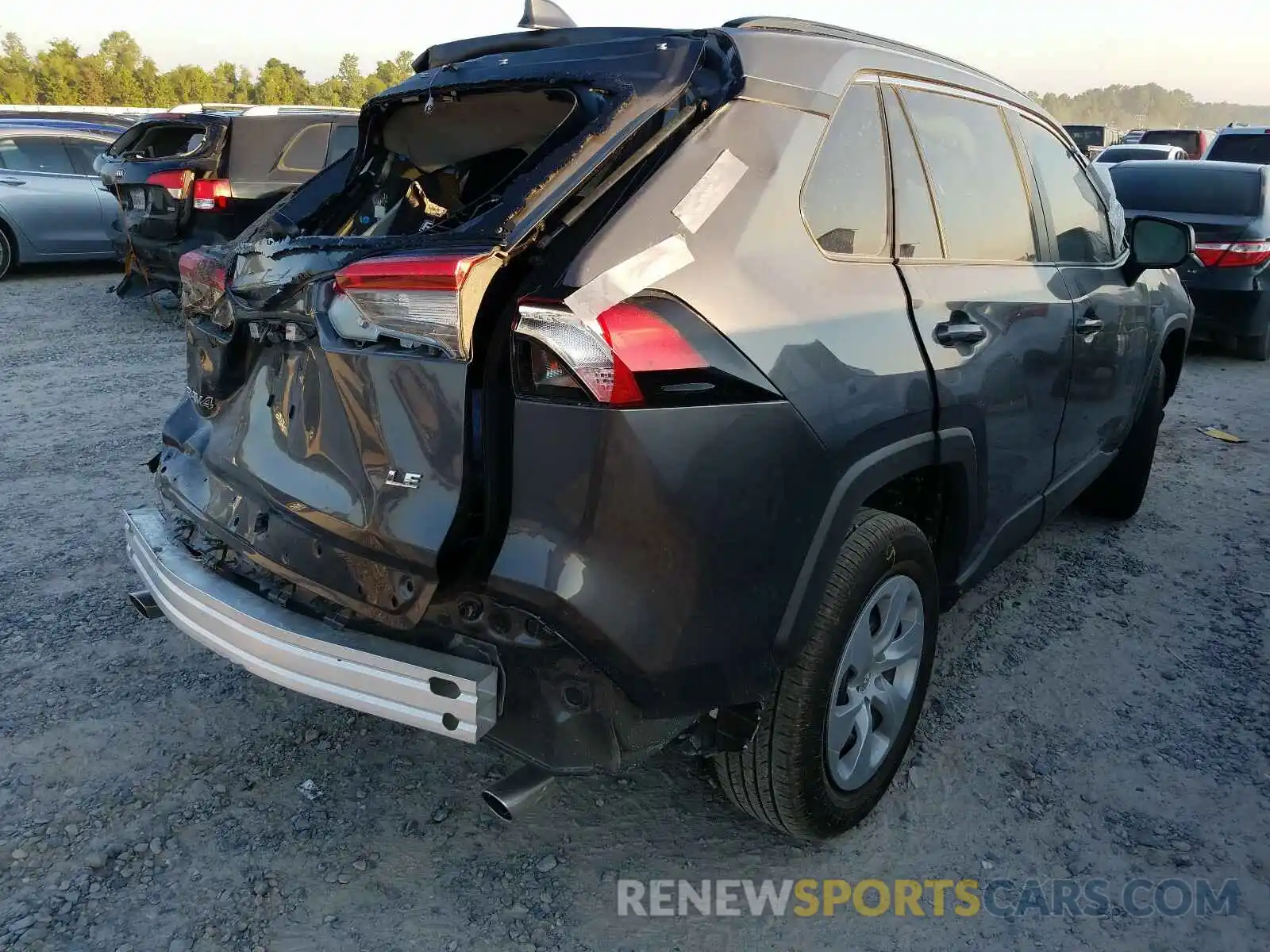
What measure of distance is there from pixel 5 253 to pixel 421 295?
1103 centimetres

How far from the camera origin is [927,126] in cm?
264

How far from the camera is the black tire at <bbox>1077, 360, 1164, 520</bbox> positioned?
14.2 feet

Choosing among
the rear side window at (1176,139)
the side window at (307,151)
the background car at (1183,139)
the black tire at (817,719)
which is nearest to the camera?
the black tire at (817,719)

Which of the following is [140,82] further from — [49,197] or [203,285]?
[203,285]

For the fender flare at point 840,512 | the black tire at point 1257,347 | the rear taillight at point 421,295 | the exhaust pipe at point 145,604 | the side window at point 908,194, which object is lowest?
the black tire at point 1257,347

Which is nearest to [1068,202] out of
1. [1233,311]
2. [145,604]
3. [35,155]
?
[145,604]

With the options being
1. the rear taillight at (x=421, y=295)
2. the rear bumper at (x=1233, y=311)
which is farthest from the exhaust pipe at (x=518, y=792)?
the rear bumper at (x=1233, y=311)

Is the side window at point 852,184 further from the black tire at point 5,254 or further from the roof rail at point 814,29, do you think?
the black tire at point 5,254

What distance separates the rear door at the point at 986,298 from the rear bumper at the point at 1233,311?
5.67m

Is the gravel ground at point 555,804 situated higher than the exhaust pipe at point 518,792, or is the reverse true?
the exhaust pipe at point 518,792

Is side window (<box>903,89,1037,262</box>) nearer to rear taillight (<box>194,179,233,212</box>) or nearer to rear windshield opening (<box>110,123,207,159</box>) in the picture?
rear taillight (<box>194,179,233,212</box>)

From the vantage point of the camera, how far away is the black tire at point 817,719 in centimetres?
212

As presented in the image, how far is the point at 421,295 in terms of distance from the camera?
1802mm

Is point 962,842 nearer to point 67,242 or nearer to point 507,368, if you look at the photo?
point 507,368
